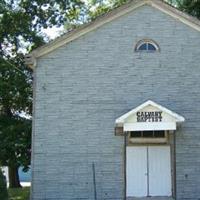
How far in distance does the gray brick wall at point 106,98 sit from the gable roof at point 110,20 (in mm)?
217

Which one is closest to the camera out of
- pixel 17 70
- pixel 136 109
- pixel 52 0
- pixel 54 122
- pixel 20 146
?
pixel 136 109

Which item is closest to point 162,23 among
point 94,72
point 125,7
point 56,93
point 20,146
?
point 125,7

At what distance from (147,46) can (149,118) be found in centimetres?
358

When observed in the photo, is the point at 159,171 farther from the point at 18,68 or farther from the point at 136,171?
the point at 18,68

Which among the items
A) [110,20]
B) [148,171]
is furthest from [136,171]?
[110,20]

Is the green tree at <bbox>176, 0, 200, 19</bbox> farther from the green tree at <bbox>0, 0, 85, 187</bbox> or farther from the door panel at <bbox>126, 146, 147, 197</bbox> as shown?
the door panel at <bbox>126, 146, 147, 197</bbox>

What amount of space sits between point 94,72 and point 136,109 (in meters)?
2.89

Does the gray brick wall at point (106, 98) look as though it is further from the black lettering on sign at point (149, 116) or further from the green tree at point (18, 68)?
the green tree at point (18, 68)

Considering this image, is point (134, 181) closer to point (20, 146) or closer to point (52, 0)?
point (20, 146)

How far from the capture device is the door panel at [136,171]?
73.1 ft

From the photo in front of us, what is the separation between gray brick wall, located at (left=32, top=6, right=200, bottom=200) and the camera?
21891 mm

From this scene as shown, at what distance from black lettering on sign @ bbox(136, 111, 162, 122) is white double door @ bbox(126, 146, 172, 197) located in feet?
6.55

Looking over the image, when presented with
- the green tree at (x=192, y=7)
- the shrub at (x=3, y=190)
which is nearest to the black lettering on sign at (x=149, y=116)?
the shrub at (x=3, y=190)

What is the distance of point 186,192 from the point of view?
21875mm
